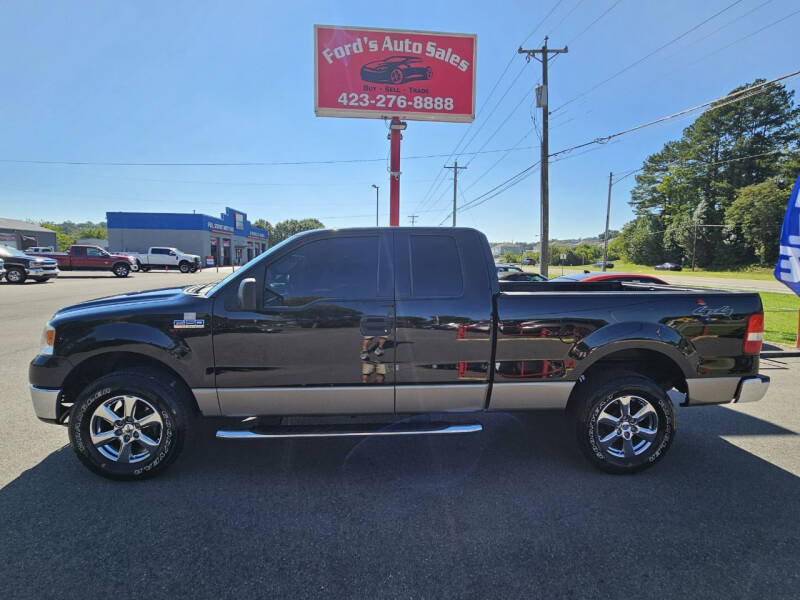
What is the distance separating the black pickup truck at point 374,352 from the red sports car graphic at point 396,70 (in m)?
12.4

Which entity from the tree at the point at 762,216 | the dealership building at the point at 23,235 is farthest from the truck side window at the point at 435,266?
the dealership building at the point at 23,235

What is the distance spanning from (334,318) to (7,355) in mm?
6972

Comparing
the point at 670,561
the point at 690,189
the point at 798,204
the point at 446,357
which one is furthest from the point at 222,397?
the point at 690,189

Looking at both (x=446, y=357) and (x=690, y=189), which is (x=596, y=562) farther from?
(x=690, y=189)

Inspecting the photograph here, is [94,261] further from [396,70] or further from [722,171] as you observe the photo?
[722,171]

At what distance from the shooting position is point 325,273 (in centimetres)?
320

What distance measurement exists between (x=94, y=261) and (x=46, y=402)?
30.7 meters

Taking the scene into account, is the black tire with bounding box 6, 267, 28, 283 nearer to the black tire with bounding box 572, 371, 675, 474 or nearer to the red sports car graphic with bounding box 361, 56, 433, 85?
the red sports car graphic with bounding box 361, 56, 433, 85

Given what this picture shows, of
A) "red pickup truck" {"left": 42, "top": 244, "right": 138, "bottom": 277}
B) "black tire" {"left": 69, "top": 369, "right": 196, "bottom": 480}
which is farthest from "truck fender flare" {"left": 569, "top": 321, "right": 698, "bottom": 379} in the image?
"red pickup truck" {"left": 42, "top": 244, "right": 138, "bottom": 277}

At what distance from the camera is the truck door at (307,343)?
9.97 feet

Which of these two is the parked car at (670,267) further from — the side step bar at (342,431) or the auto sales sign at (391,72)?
the side step bar at (342,431)

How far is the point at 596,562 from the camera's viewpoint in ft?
7.43

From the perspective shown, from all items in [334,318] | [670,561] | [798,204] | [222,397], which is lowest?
[670,561]

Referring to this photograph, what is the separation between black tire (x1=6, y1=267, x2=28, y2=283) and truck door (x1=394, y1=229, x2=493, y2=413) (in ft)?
82.5
